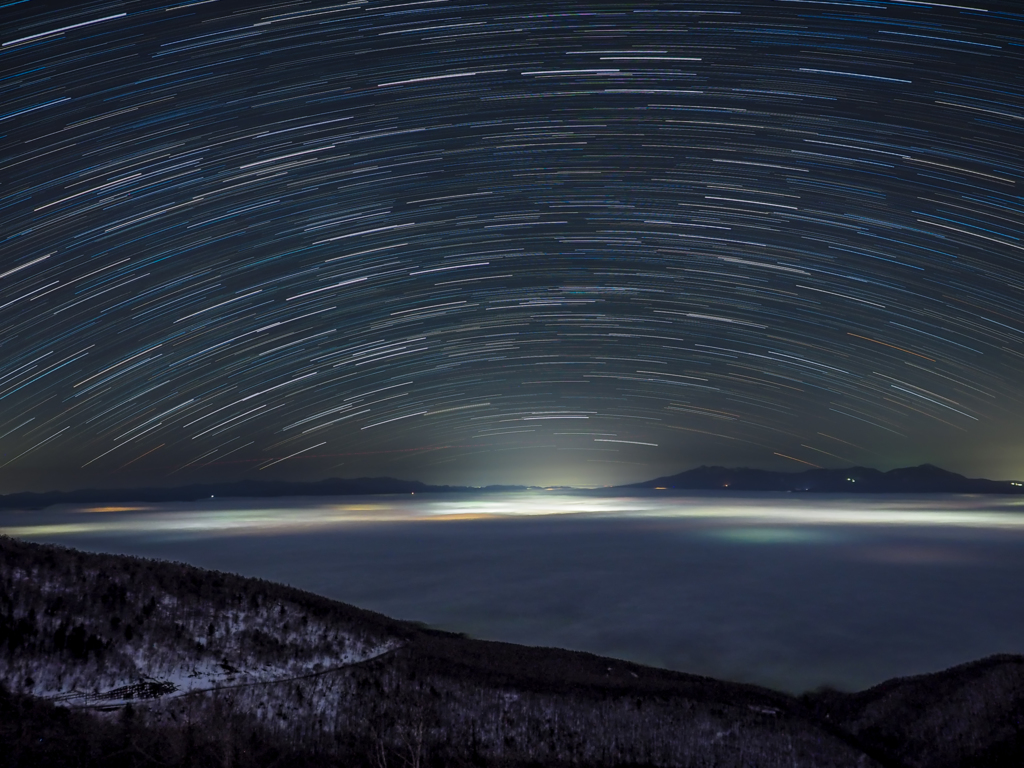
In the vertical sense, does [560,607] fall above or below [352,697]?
above

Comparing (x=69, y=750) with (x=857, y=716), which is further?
(x=857, y=716)

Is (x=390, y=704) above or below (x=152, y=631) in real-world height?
below

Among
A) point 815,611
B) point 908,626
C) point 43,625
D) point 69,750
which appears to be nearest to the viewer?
point 69,750

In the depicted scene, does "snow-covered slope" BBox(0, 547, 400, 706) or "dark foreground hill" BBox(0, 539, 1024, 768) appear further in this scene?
"snow-covered slope" BBox(0, 547, 400, 706)

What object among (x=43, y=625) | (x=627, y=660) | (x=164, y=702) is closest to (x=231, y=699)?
(x=164, y=702)

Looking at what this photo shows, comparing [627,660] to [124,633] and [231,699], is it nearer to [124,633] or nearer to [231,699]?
[231,699]

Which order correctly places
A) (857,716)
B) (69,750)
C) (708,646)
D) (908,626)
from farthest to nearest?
(908,626) → (708,646) → (857,716) → (69,750)

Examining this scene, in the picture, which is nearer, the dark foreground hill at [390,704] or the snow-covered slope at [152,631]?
the dark foreground hill at [390,704]

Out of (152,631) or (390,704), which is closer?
(390,704)
